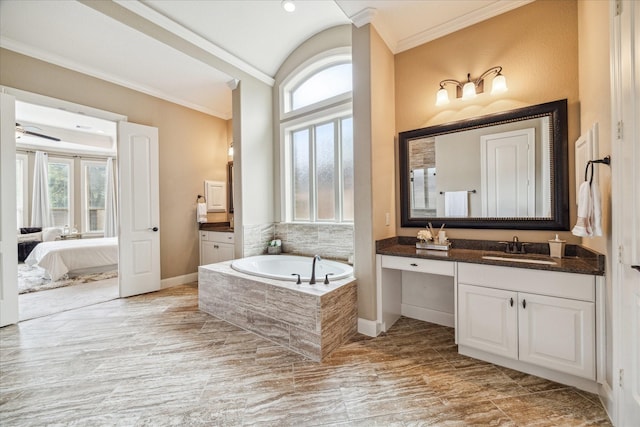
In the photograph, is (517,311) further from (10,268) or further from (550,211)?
(10,268)

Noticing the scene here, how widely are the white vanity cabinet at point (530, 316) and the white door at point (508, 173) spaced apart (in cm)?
71

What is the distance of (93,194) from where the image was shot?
6.89m

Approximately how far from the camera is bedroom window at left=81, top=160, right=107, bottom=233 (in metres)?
6.74

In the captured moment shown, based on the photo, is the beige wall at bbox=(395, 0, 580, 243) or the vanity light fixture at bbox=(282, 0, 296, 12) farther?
the vanity light fixture at bbox=(282, 0, 296, 12)

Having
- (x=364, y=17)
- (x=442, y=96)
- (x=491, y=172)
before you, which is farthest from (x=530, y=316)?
(x=364, y=17)

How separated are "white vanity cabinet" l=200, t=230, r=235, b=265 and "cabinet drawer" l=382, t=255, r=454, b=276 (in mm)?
2500

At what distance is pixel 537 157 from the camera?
7.08ft

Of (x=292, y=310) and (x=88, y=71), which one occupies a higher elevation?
(x=88, y=71)

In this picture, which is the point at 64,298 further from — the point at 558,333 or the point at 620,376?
the point at 620,376

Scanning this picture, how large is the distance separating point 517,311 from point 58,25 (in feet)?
16.1

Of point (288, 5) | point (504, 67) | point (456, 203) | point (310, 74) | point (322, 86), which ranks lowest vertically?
point (456, 203)

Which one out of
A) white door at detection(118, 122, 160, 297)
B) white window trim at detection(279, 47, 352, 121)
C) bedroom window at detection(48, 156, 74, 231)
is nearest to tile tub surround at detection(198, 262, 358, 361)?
white door at detection(118, 122, 160, 297)

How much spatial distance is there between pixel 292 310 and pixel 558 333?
1.89 metres

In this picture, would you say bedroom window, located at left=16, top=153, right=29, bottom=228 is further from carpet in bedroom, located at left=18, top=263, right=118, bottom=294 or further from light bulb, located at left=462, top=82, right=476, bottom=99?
light bulb, located at left=462, top=82, right=476, bottom=99
